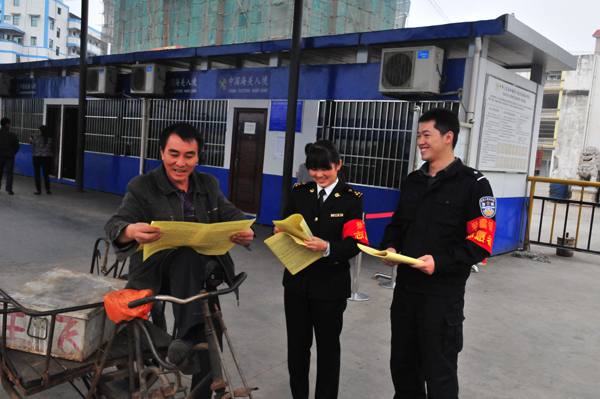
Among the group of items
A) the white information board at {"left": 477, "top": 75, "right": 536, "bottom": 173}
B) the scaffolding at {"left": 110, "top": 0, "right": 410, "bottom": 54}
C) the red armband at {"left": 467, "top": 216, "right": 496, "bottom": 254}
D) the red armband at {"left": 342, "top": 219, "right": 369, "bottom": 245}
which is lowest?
the red armband at {"left": 342, "top": 219, "right": 369, "bottom": 245}

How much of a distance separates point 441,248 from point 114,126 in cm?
1125

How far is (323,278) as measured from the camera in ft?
8.23

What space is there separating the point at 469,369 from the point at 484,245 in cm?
177

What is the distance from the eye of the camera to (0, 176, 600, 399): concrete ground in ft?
10.9

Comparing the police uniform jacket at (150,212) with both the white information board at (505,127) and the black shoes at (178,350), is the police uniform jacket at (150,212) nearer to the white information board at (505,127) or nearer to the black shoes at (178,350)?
the black shoes at (178,350)

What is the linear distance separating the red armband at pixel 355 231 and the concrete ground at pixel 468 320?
3.79 ft

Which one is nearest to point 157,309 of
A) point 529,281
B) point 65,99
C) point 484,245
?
point 484,245

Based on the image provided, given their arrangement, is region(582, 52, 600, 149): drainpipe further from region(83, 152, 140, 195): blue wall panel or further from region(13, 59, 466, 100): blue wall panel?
region(83, 152, 140, 195): blue wall panel

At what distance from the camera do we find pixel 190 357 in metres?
1.98

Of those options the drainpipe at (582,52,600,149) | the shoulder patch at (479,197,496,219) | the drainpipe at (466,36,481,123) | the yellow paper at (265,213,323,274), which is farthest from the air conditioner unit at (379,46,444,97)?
the drainpipe at (582,52,600,149)

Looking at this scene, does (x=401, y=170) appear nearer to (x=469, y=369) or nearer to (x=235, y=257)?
(x=235, y=257)

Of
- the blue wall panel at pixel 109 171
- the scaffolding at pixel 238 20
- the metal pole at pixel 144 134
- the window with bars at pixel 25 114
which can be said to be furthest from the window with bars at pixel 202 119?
the scaffolding at pixel 238 20

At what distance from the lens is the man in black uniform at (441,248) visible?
2.18 metres

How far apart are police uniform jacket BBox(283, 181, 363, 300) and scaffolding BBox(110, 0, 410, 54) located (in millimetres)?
26052
